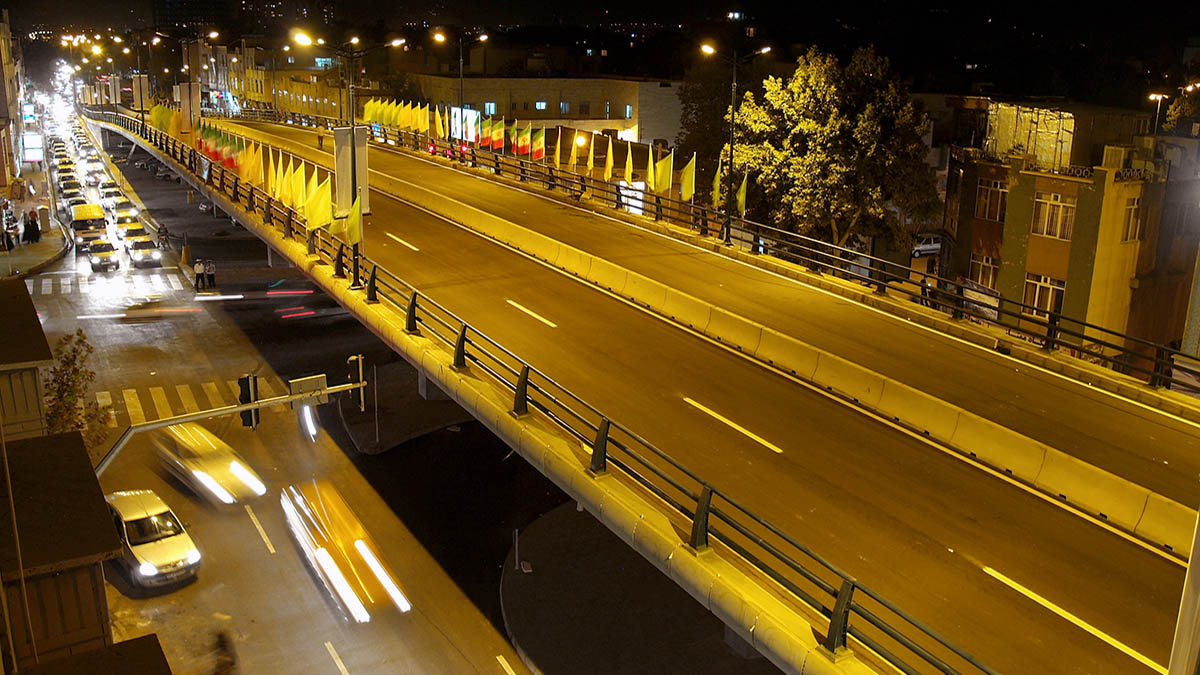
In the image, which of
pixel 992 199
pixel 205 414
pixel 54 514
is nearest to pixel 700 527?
pixel 54 514

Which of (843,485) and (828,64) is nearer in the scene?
(843,485)

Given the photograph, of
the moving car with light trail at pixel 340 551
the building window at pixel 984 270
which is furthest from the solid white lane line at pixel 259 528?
the building window at pixel 984 270

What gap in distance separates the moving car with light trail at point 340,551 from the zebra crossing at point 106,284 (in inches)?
959

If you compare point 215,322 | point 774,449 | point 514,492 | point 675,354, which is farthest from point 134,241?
point 774,449

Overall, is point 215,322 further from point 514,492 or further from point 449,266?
point 514,492

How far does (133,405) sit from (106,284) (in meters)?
18.5

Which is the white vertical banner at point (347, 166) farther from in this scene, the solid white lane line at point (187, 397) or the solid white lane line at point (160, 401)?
the solid white lane line at point (160, 401)

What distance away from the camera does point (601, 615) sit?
20859 millimetres

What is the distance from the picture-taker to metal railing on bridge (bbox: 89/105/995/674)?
34.5 feet

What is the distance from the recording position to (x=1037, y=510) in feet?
48.8

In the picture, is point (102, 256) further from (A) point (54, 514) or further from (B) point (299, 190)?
(A) point (54, 514)

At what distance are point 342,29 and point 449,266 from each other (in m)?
127

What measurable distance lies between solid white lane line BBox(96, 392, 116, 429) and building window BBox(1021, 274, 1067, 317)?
30.3 metres

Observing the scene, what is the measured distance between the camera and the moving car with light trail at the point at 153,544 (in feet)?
71.3
